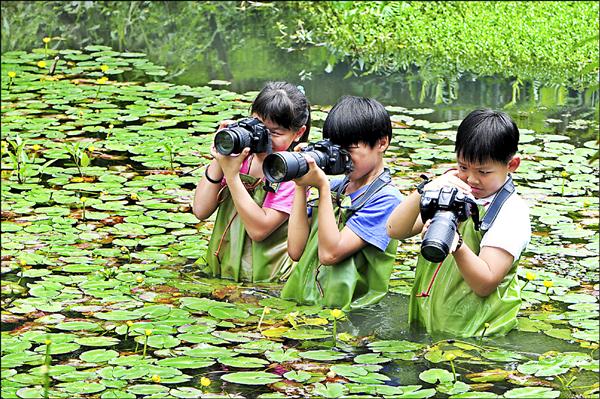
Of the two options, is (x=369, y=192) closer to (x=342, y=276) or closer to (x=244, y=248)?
(x=342, y=276)

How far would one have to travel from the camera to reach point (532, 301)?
3758mm

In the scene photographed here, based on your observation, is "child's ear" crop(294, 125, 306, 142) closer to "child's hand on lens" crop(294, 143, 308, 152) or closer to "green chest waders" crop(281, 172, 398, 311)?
"child's hand on lens" crop(294, 143, 308, 152)

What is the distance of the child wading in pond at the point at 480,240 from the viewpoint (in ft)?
10.6

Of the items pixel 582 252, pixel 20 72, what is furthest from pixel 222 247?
pixel 20 72

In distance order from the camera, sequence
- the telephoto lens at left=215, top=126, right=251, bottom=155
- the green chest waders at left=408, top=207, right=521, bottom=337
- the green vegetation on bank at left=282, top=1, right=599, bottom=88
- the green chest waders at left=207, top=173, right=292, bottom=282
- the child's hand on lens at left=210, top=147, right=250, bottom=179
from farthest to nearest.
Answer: the green vegetation on bank at left=282, top=1, right=599, bottom=88 → the green chest waders at left=207, top=173, right=292, bottom=282 → the child's hand on lens at left=210, top=147, right=250, bottom=179 → the telephoto lens at left=215, top=126, right=251, bottom=155 → the green chest waders at left=408, top=207, right=521, bottom=337

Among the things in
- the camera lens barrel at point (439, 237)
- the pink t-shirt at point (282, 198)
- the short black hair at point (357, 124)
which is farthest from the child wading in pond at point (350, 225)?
the camera lens barrel at point (439, 237)

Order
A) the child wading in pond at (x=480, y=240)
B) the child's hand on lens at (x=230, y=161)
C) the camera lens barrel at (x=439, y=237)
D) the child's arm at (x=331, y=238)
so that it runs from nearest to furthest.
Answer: the camera lens barrel at (x=439, y=237)
the child wading in pond at (x=480, y=240)
the child's arm at (x=331, y=238)
the child's hand on lens at (x=230, y=161)

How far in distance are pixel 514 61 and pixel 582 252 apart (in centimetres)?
283

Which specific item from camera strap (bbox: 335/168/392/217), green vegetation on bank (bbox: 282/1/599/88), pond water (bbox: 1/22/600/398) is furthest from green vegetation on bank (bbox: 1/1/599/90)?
camera strap (bbox: 335/168/392/217)

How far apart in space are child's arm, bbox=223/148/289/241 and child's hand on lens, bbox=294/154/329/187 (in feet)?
1.09

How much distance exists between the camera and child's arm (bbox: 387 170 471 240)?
10.2ft

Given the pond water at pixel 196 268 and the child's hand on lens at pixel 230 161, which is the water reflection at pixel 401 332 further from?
the child's hand on lens at pixel 230 161

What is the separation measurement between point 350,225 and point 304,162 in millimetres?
314

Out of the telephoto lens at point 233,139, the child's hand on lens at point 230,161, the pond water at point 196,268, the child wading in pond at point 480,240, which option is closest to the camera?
the pond water at point 196,268
